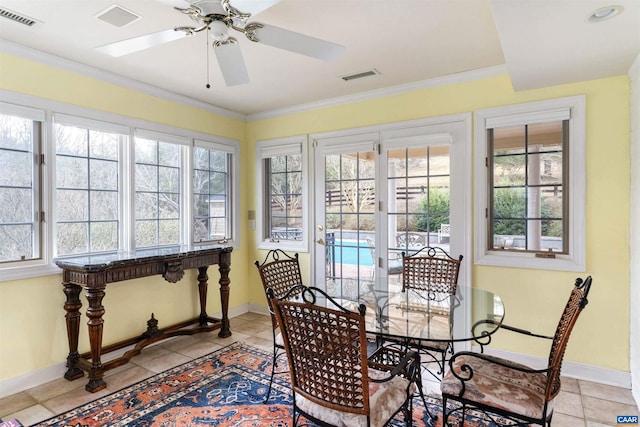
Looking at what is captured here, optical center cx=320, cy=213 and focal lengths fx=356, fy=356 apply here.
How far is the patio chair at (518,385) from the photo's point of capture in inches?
65.7

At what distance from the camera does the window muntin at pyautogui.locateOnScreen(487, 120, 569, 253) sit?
307cm

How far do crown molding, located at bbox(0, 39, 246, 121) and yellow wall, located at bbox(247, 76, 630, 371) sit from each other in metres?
3.05

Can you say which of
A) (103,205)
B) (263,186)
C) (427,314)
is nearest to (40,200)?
(103,205)

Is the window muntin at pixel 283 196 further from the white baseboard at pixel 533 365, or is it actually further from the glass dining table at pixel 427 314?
the white baseboard at pixel 533 365

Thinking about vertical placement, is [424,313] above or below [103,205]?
below

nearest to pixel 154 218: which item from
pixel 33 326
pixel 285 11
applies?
pixel 33 326

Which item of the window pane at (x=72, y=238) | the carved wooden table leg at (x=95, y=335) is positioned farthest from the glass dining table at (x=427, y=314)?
the window pane at (x=72, y=238)

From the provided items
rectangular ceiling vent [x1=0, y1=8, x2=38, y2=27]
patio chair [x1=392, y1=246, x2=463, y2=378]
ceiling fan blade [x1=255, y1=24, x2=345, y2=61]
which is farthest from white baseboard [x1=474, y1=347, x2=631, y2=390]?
rectangular ceiling vent [x1=0, y1=8, x2=38, y2=27]

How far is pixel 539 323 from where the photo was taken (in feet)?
10.0

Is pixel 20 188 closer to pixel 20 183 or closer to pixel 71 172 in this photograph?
pixel 20 183

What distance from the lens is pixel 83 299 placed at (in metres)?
3.12

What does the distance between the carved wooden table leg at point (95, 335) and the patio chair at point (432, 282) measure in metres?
2.36

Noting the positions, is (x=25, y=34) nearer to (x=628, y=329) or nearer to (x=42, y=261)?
(x=42, y=261)

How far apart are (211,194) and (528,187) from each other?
11.3 ft
